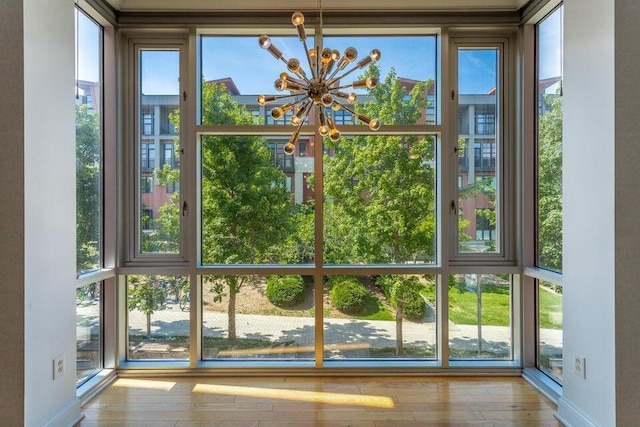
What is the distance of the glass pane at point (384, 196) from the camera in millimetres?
3348

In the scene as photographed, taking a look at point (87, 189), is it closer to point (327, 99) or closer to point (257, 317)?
point (257, 317)

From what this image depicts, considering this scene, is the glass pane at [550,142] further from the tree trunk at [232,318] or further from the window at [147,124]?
the window at [147,124]

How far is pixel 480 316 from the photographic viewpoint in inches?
133

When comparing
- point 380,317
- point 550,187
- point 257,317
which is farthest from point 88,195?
point 550,187

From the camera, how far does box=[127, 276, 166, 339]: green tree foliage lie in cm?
339

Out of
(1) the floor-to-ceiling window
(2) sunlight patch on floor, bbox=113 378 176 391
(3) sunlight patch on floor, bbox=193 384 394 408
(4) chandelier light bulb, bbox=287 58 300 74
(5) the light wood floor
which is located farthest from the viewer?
(1) the floor-to-ceiling window

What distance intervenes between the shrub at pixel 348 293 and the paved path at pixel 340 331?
166mm

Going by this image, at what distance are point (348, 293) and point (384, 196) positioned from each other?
0.97m

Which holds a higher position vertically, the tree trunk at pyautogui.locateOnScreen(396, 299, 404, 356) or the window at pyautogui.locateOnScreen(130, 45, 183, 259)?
the window at pyautogui.locateOnScreen(130, 45, 183, 259)

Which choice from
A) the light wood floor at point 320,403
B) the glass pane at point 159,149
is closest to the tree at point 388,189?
the light wood floor at point 320,403
